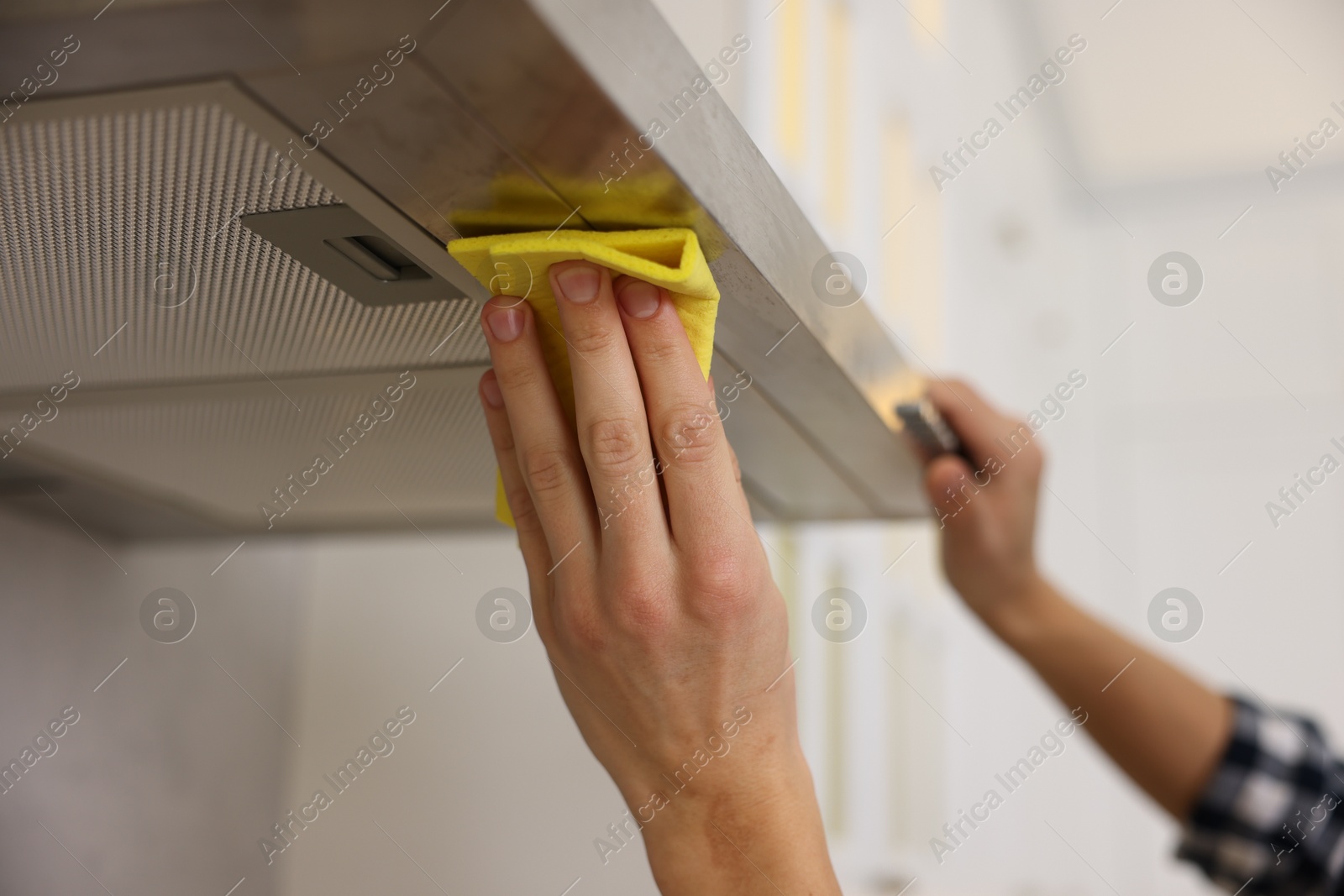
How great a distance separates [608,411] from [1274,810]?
74 centimetres

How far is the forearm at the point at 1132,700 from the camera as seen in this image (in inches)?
31.2

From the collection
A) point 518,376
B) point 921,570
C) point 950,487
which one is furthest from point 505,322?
point 921,570

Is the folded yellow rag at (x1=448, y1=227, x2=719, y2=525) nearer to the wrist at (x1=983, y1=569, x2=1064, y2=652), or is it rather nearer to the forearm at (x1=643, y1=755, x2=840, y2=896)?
the forearm at (x1=643, y1=755, x2=840, y2=896)

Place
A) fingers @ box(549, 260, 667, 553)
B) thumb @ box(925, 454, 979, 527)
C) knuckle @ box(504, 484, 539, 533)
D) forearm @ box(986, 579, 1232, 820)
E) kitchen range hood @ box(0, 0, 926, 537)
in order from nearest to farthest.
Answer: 1. kitchen range hood @ box(0, 0, 926, 537)
2. fingers @ box(549, 260, 667, 553)
3. knuckle @ box(504, 484, 539, 533)
4. thumb @ box(925, 454, 979, 527)
5. forearm @ box(986, 579, 1232, 820)

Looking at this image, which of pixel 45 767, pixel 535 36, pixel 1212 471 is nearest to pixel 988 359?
pixel 1212 471

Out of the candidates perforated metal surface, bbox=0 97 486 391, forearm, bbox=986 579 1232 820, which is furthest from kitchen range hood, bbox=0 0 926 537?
forearm, bbox=986 579 1232 820

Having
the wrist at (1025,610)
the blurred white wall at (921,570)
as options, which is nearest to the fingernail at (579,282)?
the blurred white wall at (921,570)

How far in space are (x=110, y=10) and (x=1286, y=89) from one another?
96.7 inches

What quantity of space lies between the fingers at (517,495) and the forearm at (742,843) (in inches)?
4.3

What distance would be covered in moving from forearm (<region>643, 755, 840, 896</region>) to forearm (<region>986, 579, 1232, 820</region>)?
1.62ft

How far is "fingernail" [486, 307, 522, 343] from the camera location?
1.06 feet

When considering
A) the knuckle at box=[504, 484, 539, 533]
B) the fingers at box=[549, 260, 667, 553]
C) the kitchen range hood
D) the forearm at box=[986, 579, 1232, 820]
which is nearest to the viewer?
the kitchen range hood

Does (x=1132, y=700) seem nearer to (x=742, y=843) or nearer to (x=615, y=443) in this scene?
(x=742, y=843)

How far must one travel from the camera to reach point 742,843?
0.41 meters
